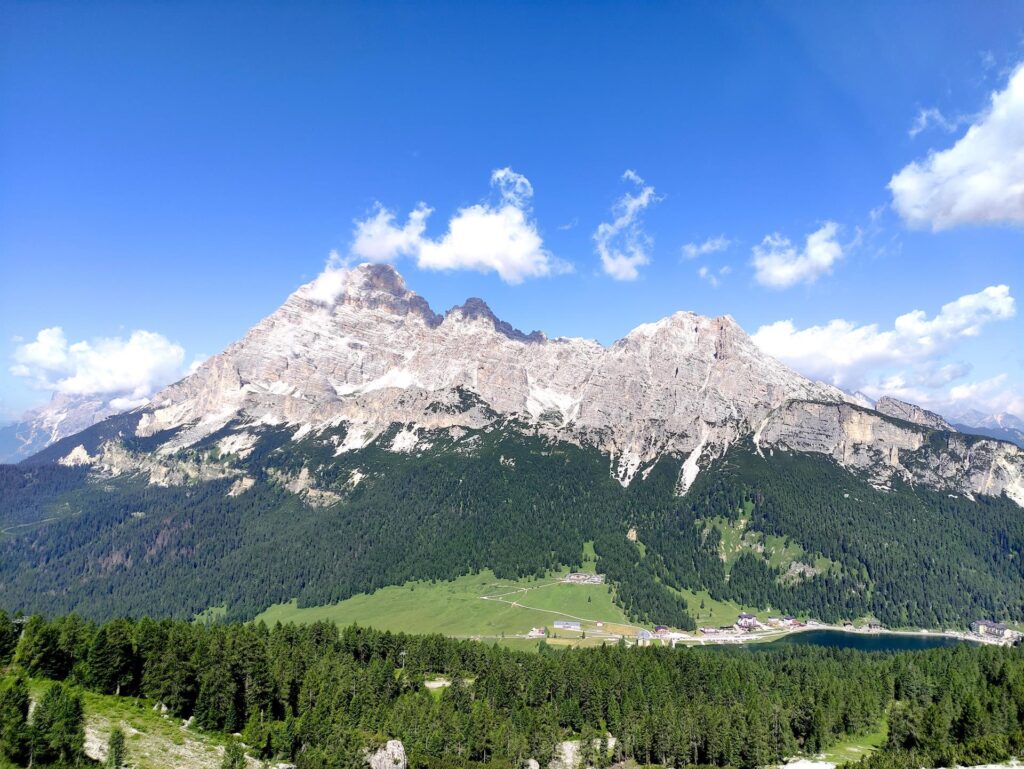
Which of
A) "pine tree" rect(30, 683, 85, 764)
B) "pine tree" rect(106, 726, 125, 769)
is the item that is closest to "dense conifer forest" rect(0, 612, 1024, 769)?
"pine tree" rect(30, 683, 85, 764)

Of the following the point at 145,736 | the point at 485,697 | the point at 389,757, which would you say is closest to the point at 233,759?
the point at 145,736

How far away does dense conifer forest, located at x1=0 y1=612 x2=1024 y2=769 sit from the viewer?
8019 centimetres

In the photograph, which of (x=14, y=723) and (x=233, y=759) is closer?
(x=14, y=723)

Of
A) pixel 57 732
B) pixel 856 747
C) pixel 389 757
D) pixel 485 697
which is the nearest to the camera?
pixel 57 732

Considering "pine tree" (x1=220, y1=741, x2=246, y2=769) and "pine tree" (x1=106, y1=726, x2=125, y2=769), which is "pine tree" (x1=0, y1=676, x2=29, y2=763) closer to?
"pine tree" (x1=106, y1=726, x2=125, y2=769)

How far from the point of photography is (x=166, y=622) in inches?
3939

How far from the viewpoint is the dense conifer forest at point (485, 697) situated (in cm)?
8019

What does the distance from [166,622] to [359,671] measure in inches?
1327

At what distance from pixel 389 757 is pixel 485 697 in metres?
41.3

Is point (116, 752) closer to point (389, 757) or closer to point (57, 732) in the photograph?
point (57, 732)

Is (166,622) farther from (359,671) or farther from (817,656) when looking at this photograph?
(817,656)

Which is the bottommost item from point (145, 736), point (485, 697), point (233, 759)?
point (485, 697)

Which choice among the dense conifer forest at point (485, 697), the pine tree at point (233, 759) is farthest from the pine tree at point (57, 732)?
the pine tree at point (233, 759)

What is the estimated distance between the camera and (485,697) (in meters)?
119
